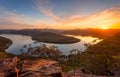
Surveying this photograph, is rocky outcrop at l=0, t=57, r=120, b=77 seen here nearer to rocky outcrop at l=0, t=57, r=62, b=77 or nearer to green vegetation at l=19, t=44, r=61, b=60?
rocky outcrop at l=0, t=57, r=62, b=77

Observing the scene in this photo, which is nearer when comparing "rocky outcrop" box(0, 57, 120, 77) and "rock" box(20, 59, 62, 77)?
"rocky outcrop" box(0, 57, 120, 77)

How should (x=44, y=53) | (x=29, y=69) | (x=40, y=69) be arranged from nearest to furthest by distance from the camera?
1. (x=29, y=69)
2. (x=40, y=69)
3. (x=44, y=53)

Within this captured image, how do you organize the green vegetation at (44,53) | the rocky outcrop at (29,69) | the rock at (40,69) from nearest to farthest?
the rocky outcrop at (29,69), the rock at (40,69), the green vegetation at (44,53)

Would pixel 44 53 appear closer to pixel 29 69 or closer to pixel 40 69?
pixel 40 69

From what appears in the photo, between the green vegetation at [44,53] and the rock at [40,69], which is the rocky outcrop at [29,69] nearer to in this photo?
the rock at [40,69]

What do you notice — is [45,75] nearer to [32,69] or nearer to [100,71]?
[32,69]

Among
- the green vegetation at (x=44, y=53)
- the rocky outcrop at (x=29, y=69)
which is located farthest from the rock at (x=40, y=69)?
the green vegetation at (x=44, y=53)

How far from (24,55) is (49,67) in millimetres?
98713

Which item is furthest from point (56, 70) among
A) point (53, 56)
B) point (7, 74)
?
point (53, 56)

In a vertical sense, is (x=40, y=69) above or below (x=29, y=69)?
below

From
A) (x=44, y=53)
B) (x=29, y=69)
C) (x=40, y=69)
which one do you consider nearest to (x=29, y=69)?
(x=29, y=69)

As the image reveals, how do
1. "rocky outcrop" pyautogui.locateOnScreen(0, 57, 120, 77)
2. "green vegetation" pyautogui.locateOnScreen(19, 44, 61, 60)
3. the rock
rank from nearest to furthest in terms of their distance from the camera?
"rocky outcrop" pyautogui.locateOnScreen(0, 57, 120, 77) < the rock < "green vegetation" pyautogui.locateOnScreen(19, 44, 61, 60)

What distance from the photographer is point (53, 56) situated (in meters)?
102

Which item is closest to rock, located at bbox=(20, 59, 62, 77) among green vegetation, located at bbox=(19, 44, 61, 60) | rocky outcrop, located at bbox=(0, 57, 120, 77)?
Result: rocky outcrop, located at bbox=(0, 57, 120, 77)
